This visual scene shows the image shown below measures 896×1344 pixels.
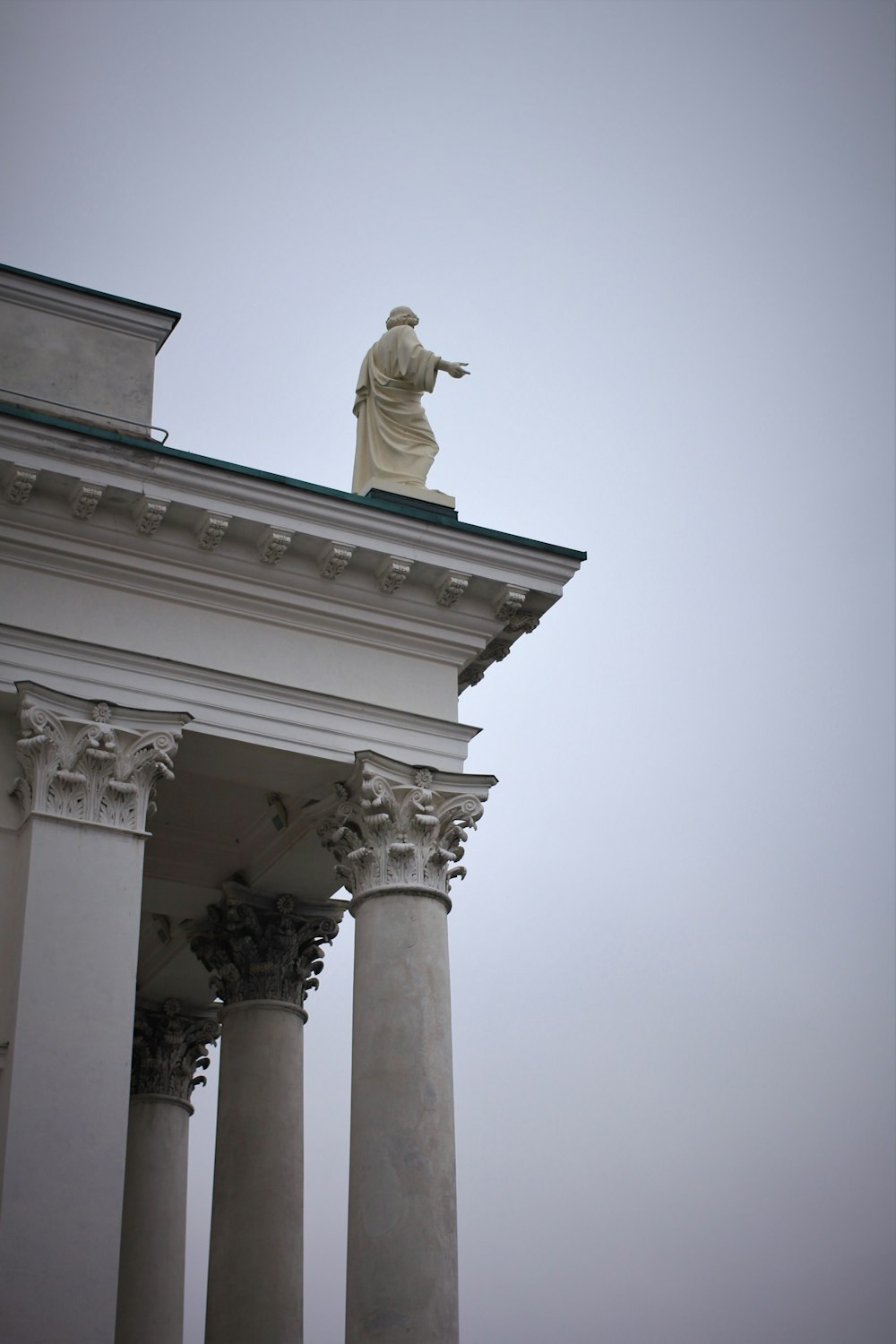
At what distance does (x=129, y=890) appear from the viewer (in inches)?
815

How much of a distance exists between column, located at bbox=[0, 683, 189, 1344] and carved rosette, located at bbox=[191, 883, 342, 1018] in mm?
5730

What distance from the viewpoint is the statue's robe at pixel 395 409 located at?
25703mm

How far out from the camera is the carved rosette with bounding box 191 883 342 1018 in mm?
26344

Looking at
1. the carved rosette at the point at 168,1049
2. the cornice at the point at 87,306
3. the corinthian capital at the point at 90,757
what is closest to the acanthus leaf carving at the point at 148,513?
the corinthian capital at the point at 90,757

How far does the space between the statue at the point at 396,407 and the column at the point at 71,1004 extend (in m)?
5.82

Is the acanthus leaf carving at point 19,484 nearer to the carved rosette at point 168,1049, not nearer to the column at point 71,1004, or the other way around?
the column at point 71,1004

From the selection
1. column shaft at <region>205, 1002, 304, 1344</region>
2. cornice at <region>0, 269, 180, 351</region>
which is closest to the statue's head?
cornice at <region>0, 269, 180, 351</region>

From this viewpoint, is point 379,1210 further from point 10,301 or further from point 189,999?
point 10,301

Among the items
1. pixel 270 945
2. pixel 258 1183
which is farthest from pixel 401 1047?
pixel 270 945

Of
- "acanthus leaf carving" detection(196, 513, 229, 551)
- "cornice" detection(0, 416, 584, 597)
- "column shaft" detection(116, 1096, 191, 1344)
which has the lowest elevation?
"column shaft" detection(116, 1096, 191, 1344)

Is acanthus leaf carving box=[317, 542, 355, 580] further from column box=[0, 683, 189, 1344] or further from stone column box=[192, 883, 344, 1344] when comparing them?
stone column box=[192, 883, 344, 1344]

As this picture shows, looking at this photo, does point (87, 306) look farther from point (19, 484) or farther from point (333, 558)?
point (333, 558)

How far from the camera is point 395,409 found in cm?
2630

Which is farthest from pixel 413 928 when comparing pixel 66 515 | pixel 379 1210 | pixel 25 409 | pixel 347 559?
pixel 25 409
